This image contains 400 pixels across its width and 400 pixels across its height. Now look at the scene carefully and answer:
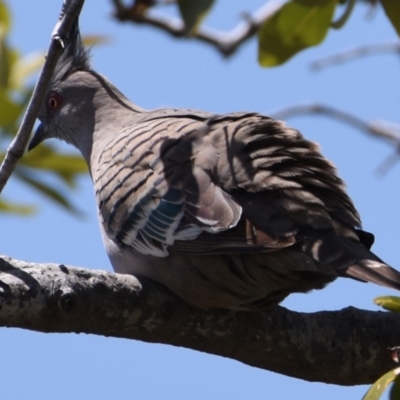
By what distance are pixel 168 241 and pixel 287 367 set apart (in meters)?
0.82

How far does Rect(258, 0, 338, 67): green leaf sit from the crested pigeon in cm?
56

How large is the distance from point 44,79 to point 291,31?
1.03 meters

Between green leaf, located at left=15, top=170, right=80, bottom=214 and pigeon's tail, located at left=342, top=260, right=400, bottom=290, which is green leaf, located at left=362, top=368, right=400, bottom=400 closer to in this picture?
pigeon's tail, located at left=342, top=260, right=400, bottom=290

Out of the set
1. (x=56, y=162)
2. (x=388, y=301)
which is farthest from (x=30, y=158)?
(x=388, y=301)

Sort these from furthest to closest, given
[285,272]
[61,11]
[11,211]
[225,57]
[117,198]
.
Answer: [225,57] < [11,211] < [117,198] < [285,272] < [61,11]

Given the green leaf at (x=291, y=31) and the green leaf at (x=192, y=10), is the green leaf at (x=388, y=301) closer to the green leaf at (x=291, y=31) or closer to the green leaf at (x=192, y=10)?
the green leaf at (x=291, y=31)

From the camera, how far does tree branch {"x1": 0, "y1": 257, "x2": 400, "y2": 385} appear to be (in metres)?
3.26

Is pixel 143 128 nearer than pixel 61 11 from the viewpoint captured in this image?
No

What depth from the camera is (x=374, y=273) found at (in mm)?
3404

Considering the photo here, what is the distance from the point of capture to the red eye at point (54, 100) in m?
5.77

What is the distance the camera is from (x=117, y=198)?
440 centimetres

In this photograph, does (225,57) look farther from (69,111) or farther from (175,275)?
(175,275)

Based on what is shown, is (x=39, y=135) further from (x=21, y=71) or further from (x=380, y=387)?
(x=380, y=387)

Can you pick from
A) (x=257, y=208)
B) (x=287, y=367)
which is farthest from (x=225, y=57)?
(x=287, y=367)
